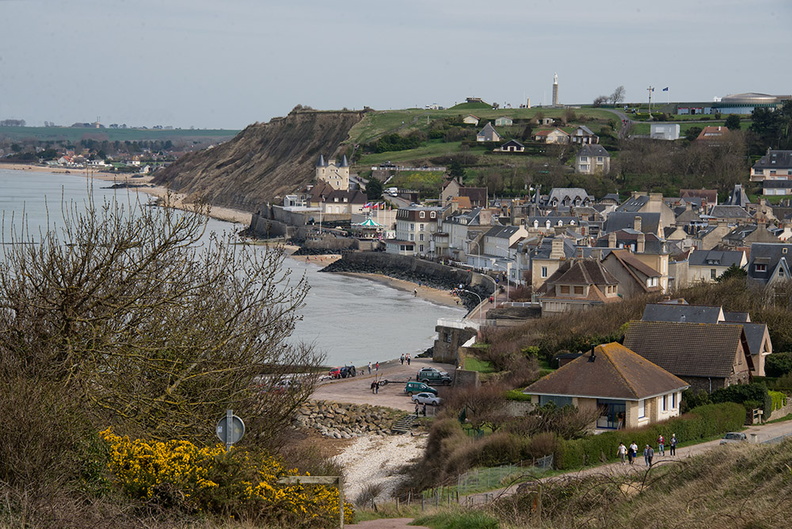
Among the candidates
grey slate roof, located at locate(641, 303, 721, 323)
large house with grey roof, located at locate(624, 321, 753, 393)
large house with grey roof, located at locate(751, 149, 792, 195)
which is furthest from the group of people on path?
large house with grey roof, located at locate(751, 149, 792, 195)

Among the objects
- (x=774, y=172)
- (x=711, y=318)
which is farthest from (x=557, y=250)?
(x=774, y=172)

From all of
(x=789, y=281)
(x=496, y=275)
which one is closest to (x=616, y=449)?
(x=789, y=281)

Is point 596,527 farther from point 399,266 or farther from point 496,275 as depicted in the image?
point 399,266

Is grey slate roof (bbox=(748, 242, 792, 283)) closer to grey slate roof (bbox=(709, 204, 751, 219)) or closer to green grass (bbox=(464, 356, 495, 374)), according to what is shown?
green grass (bbox=(464, 356, 495, 374))

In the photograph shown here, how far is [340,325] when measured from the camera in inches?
1668

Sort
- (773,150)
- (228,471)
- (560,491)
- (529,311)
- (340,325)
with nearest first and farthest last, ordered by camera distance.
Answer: (228,471), (560,491), (529,311), (340,325), (773,150)

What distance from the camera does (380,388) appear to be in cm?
2945

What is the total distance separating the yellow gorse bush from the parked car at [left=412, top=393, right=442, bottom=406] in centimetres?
1715

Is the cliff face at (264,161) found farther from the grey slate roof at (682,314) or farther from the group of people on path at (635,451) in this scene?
the group of people on path at (635,451)

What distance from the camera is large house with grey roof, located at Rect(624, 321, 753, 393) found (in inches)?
834

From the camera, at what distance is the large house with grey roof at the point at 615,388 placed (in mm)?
18750

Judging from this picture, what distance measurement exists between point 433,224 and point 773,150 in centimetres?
3144

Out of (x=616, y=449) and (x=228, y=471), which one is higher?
(x=228, y=471)

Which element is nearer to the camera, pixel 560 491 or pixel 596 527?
pixel 596 527
